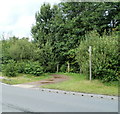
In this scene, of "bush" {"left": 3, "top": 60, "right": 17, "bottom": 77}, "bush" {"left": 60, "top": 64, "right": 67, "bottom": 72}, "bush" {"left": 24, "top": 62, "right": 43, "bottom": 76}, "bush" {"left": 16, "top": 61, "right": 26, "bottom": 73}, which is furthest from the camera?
"bush" {"left": 60, "top": 64, "right": 67, "bottom": 72}

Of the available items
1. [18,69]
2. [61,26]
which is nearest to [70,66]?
A: [61,26]

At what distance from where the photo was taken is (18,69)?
13.6 metres

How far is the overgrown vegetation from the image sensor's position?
1347 cm

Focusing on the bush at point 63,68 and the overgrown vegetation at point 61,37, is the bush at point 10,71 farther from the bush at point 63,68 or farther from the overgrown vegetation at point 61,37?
the bush at point 63,68

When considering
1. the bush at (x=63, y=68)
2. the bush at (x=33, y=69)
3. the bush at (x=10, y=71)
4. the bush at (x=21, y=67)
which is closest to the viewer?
the bush at (x=10, y=71)

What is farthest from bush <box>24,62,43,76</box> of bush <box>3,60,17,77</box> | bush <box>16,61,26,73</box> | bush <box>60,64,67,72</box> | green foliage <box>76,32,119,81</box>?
green foliage <box>76,32,119,81</box>

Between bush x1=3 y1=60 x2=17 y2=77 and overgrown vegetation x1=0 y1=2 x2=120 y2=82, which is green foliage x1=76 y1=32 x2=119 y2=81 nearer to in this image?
overgrown vegetation x1=0 y1=2 x2=120 y2=82

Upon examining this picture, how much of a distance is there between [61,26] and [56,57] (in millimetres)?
3219

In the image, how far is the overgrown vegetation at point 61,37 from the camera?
13.5 metres

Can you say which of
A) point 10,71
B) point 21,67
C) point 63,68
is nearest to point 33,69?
point 21,67

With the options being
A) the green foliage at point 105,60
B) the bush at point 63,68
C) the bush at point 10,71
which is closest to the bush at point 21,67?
the bush at point 10,71

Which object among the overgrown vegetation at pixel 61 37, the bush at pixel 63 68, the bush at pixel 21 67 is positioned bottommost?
the bush at pixel 63 68

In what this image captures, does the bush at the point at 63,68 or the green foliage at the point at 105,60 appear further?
the bush at the point at 63,68

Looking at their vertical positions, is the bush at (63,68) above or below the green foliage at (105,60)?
below
